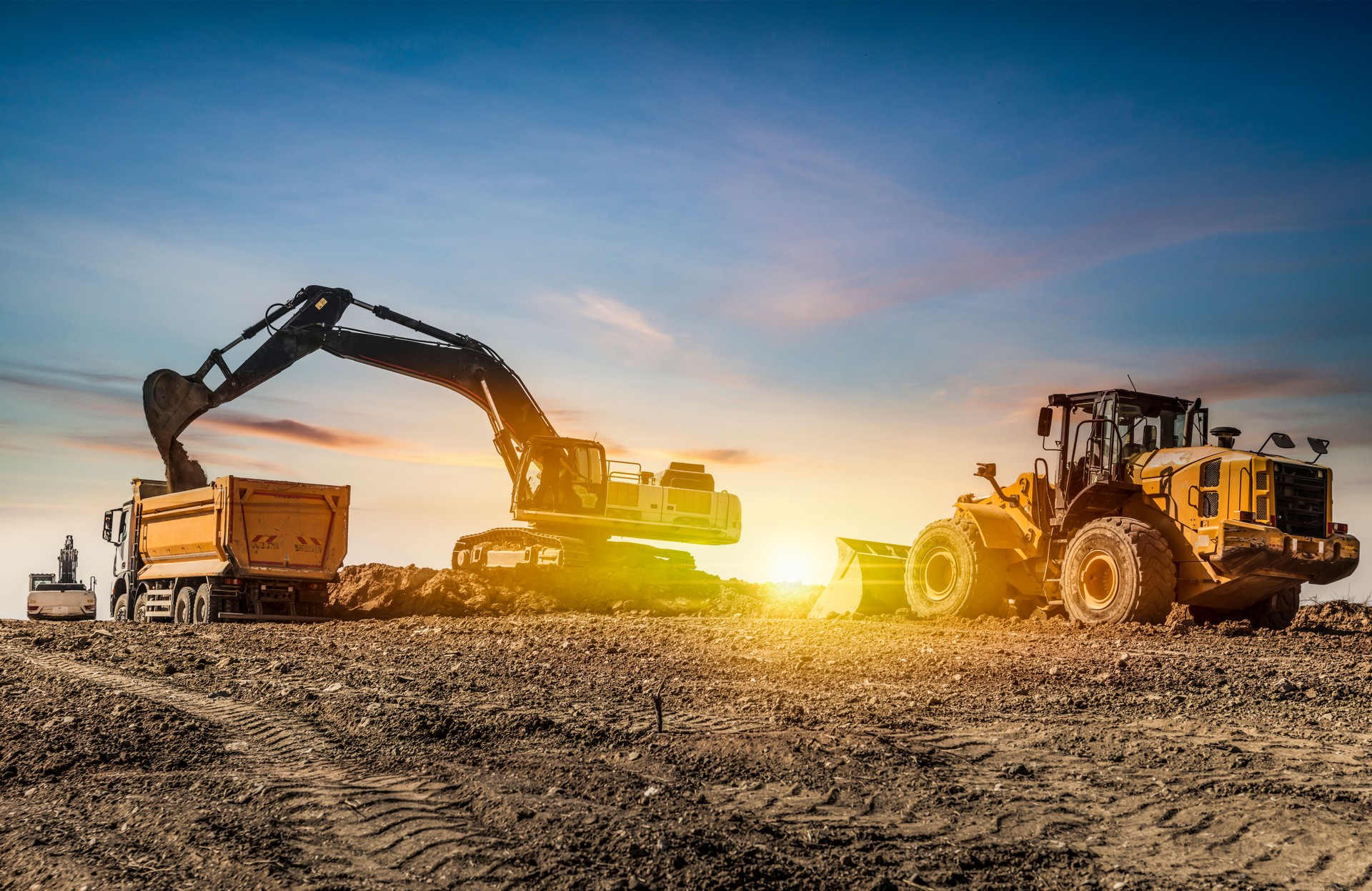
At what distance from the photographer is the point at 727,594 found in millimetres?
20203

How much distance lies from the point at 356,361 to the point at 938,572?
43.3 ft

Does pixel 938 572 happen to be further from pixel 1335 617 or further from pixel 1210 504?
pixel 1335 617

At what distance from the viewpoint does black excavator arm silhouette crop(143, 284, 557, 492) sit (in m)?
22.7

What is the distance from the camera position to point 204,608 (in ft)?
65.7

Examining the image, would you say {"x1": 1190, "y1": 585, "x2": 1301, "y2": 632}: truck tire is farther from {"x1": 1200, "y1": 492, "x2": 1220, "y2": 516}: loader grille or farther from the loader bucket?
the loader bucket

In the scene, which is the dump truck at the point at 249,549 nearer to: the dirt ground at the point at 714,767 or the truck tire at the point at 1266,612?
the dirt ground at the point at 714,767

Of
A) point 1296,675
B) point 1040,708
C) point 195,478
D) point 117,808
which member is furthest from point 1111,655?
point 195,478

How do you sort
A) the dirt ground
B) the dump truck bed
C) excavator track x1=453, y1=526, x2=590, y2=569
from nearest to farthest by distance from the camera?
the dirt ground < the dump truck bed < excavator track x1=453, y1=526, x2=590, y2=569

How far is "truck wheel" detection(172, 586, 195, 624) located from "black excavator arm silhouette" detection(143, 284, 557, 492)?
9.25 feet

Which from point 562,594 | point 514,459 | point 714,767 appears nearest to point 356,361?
point 514,459

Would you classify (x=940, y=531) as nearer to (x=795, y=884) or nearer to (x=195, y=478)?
(x=795, y=884)

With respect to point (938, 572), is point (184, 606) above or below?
below

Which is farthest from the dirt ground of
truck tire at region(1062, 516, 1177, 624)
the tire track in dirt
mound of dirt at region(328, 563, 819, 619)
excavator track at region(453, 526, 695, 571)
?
excavator track at region(453, 526, 695, 571)

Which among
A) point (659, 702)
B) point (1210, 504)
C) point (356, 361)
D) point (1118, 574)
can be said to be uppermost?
point (356, 361)
